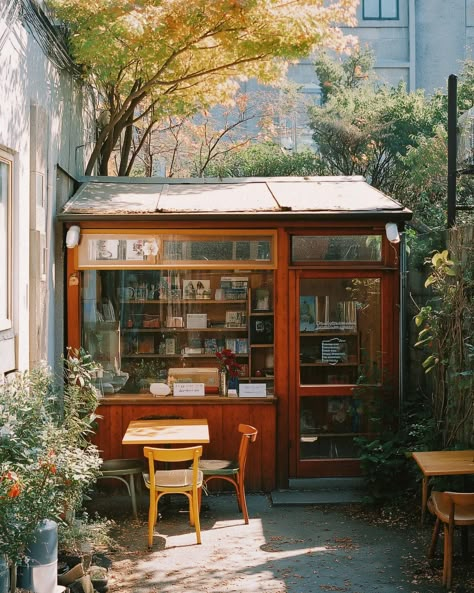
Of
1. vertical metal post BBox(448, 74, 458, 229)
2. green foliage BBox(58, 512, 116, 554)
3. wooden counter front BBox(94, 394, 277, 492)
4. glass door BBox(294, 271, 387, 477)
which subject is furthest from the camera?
glass door BBox(294, 271, 387, 477)

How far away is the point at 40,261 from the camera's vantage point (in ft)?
28.7

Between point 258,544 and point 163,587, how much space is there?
135cm

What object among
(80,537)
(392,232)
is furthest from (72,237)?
(80,537)

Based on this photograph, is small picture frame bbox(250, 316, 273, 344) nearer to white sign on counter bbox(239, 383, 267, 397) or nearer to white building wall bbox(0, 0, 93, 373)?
white sign on counter bbox(239, 383, 267, 397)

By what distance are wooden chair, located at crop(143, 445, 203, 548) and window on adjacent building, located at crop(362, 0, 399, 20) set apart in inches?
1029

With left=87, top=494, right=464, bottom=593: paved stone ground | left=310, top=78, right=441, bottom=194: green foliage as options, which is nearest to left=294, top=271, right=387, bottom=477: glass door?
left=87, top=494, right=464, bottom=593: paved stone ground

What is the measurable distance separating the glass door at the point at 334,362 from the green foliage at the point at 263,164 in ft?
42.1

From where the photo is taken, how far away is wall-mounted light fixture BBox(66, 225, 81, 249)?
31.5ft

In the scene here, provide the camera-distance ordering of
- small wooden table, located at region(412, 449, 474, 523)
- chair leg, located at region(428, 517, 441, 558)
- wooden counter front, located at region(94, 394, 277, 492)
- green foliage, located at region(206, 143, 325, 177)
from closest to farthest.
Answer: small wooden table, located at region(412, 449, 474, 523) → chair leg, located at region(428, 517, 441, 558) → wooden counter front, located at region(94, 394, 277, 492) → green foliage, located at region(206, 143, 325, 177)

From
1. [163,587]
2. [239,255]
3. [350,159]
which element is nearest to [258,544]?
[163,587]

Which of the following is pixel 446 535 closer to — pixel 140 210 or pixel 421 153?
pixel 140 210

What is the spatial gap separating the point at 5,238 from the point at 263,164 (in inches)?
646

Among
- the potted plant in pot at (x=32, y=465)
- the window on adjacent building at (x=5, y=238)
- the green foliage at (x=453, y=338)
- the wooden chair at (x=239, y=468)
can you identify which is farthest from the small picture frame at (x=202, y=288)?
the potted plant in pot at (x=32, y=465)

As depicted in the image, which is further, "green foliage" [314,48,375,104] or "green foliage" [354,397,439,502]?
"green foliage" [314,48,375,104]
